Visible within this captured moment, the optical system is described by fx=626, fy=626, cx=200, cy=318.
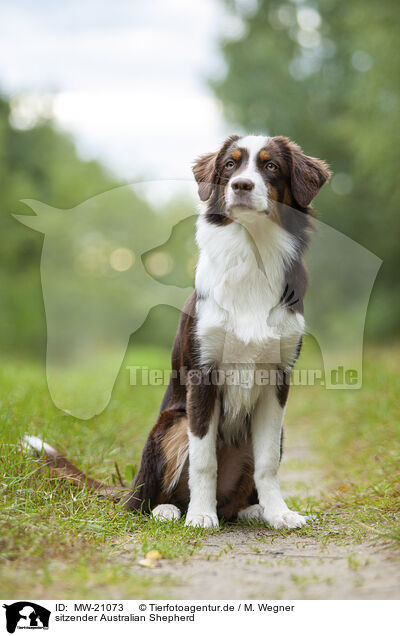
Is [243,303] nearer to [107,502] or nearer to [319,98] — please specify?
[107,502]

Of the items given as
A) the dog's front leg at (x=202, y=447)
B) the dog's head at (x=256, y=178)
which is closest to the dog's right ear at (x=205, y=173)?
the dog's head at (x=256, y=178)

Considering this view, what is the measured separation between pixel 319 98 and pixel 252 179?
13368 millimetres

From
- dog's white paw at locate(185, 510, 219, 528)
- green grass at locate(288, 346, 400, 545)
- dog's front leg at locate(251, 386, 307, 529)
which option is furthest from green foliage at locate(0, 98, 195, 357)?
dog's white paw at locate(185, 510, 219, 528)

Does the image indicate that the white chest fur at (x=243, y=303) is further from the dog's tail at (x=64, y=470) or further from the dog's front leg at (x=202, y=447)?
the dog's tail at (x=64, y=470)

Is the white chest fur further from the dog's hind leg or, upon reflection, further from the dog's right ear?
the dog's hind leg

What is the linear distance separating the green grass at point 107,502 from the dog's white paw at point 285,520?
0.06m

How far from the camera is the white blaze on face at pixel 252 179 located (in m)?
3.22

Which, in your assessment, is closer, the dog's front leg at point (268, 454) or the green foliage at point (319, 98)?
the dog's front leg at point (268, 454)

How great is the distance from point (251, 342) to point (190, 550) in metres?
1.05

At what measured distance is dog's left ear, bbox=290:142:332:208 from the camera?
11.2 feet

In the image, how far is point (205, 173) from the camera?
11.9ft

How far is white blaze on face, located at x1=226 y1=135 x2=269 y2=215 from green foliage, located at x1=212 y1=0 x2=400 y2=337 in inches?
441

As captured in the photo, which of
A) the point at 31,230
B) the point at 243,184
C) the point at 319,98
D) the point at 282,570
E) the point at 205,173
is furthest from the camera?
the point at 31,230
